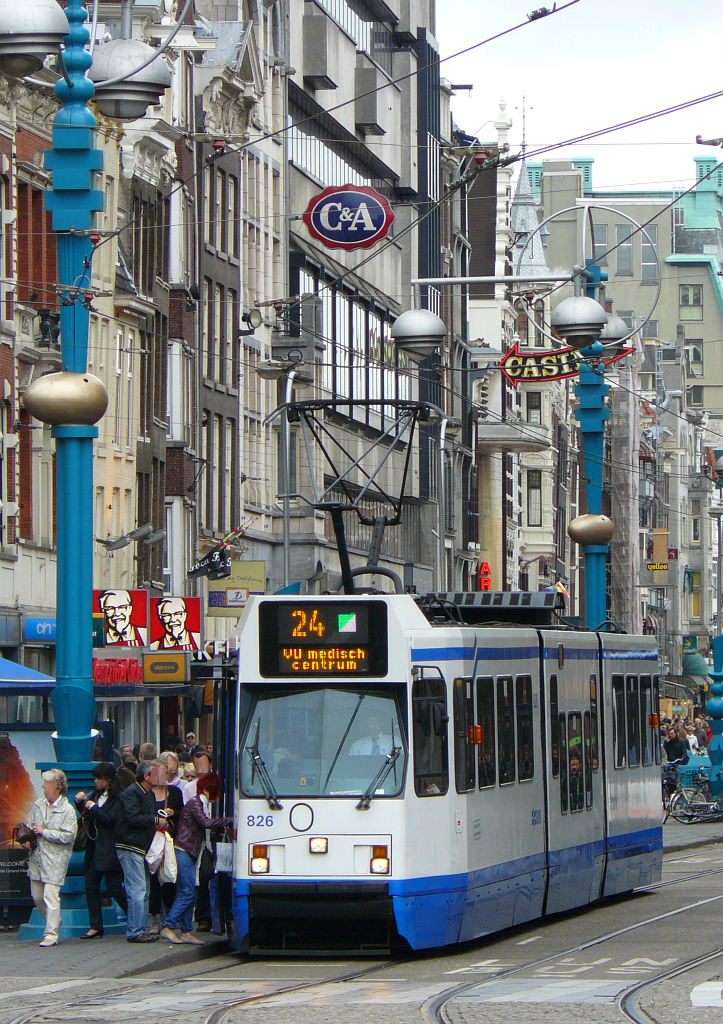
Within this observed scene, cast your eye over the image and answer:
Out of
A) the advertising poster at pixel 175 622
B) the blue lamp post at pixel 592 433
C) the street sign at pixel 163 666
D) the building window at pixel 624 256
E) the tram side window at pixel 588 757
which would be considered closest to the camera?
the tram side window at pixel 588 757

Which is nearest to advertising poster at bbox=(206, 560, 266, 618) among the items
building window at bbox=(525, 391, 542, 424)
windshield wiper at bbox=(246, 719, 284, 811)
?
windshield wiper at bbox=(246, 719, 284, 811)

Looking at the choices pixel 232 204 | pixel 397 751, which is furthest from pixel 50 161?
pixel 232 204

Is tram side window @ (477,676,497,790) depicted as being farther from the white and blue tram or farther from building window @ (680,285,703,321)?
building window @ (680,285,703,321)

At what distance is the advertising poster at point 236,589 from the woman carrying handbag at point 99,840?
2759 centimetres

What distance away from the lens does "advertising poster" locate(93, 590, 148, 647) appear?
1615 inches

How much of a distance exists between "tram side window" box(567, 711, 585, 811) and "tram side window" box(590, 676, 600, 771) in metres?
0.45

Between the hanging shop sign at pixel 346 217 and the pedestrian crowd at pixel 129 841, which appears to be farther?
the hanging shop sign at pixel 346 217

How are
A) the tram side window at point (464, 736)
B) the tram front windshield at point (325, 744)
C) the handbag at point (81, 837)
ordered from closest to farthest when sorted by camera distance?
the tram front windshield at point (325, 744), the tram side window at point (464, 736), the handbag at point (81, 837)

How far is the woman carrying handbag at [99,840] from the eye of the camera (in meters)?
18.7

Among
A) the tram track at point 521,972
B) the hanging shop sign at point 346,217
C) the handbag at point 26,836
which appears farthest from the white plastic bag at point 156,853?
the hanging shop sign at point 346,217

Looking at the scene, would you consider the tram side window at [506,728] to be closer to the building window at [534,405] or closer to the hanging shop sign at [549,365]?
the hanging shop sign at [549,365]

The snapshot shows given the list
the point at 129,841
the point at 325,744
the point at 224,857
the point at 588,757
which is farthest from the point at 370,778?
the point at 588,757

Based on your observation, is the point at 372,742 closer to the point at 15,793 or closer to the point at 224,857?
the point at 224,857

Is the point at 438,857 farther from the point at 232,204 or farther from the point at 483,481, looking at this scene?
the point at 483,481
